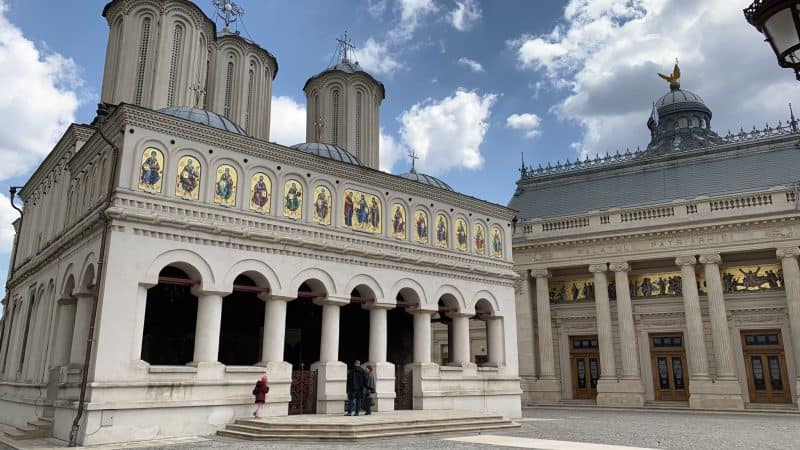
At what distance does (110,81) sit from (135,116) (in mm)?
9589

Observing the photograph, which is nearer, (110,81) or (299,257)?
(299,257)

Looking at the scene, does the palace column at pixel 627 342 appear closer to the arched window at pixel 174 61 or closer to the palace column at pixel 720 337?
the palace column at pixel 720 337

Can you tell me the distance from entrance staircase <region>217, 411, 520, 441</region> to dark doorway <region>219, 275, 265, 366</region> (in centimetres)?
738

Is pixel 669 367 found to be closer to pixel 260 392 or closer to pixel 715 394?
pixel 715 394

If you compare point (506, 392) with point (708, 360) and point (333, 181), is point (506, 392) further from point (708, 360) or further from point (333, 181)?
point (708, 360)

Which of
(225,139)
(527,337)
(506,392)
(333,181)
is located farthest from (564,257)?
(225,139)

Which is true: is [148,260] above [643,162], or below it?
below

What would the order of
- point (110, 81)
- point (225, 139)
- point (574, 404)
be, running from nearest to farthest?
point (225, 139) < point (110, 81) < point (574, 404)

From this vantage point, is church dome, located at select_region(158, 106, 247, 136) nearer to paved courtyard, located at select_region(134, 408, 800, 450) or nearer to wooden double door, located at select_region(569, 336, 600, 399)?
paved courtyard, located at select_region(134, 408, 800, 450)

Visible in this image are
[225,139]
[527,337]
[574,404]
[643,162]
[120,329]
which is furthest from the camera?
[643,162]

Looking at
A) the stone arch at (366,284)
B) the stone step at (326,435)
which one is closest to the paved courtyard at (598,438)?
the stone step at (326,435)

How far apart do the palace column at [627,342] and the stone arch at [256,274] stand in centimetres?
2104

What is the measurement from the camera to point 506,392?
973 inches

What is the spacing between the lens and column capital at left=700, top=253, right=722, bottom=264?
30.9 meters
